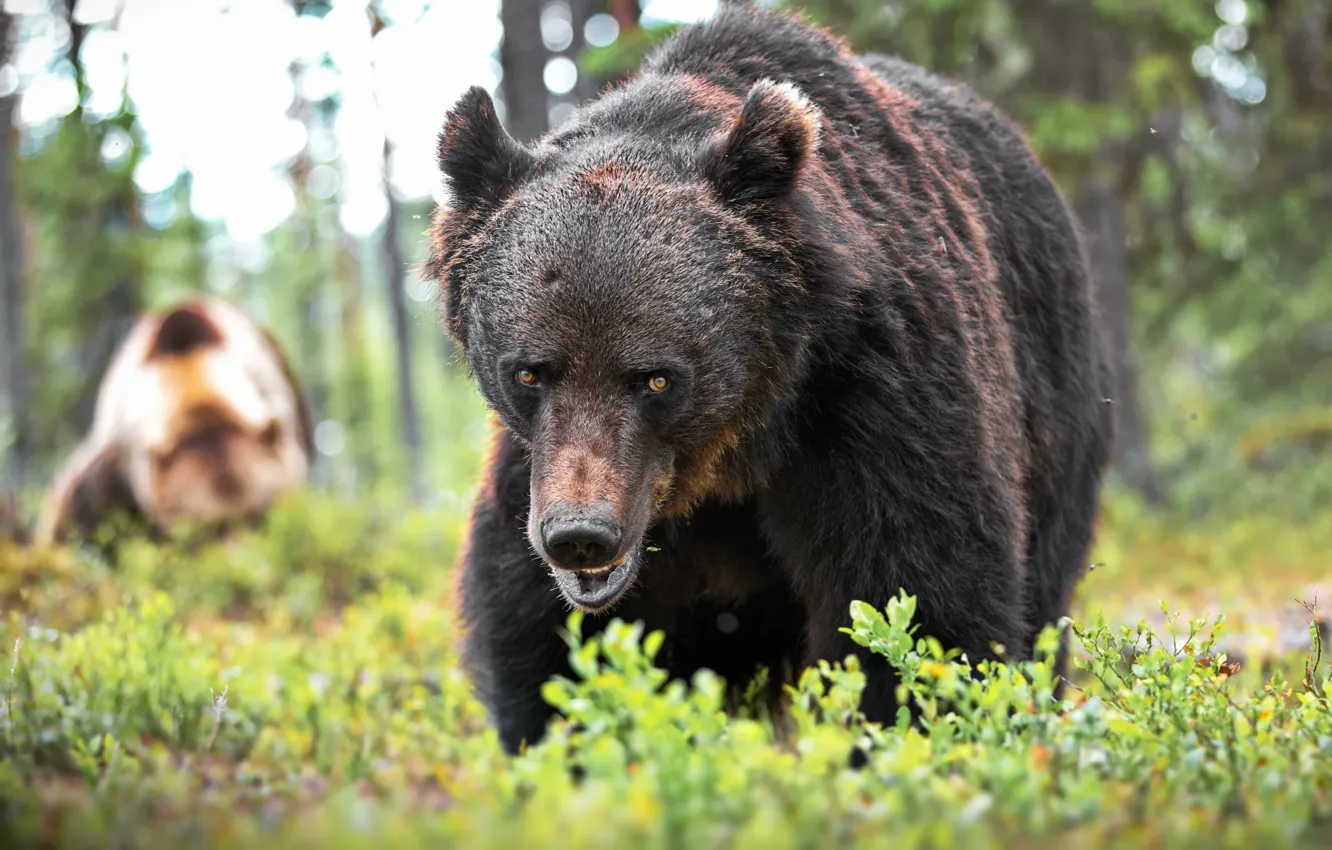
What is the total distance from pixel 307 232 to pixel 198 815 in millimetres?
32270

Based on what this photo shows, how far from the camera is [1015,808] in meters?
2.46

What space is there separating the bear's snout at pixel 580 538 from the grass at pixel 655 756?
27 cm

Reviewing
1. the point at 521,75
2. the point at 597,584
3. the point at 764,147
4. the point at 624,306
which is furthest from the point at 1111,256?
the point at 597,584

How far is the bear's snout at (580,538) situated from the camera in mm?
3539

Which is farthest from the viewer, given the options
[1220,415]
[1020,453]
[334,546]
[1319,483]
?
[1220,415]

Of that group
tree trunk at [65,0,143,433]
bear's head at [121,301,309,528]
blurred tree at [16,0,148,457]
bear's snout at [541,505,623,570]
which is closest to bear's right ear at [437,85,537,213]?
bear's snout at [541,505,623,570]

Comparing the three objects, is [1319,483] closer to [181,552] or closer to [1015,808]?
[181,552]

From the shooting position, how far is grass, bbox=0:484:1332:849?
231cm

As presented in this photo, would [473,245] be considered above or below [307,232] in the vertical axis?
above

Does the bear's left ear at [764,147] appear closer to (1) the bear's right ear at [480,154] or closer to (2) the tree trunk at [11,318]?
(1) the bear's right ear at [480,154]

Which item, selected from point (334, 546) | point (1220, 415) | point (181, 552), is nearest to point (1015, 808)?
point (334, 546)

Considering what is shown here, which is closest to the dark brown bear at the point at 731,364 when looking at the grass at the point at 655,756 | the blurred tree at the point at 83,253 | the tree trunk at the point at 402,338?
the grass at the point at 655,756

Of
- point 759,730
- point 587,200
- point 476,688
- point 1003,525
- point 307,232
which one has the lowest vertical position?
point 307,232

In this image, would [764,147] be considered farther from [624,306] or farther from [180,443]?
[180,443]
